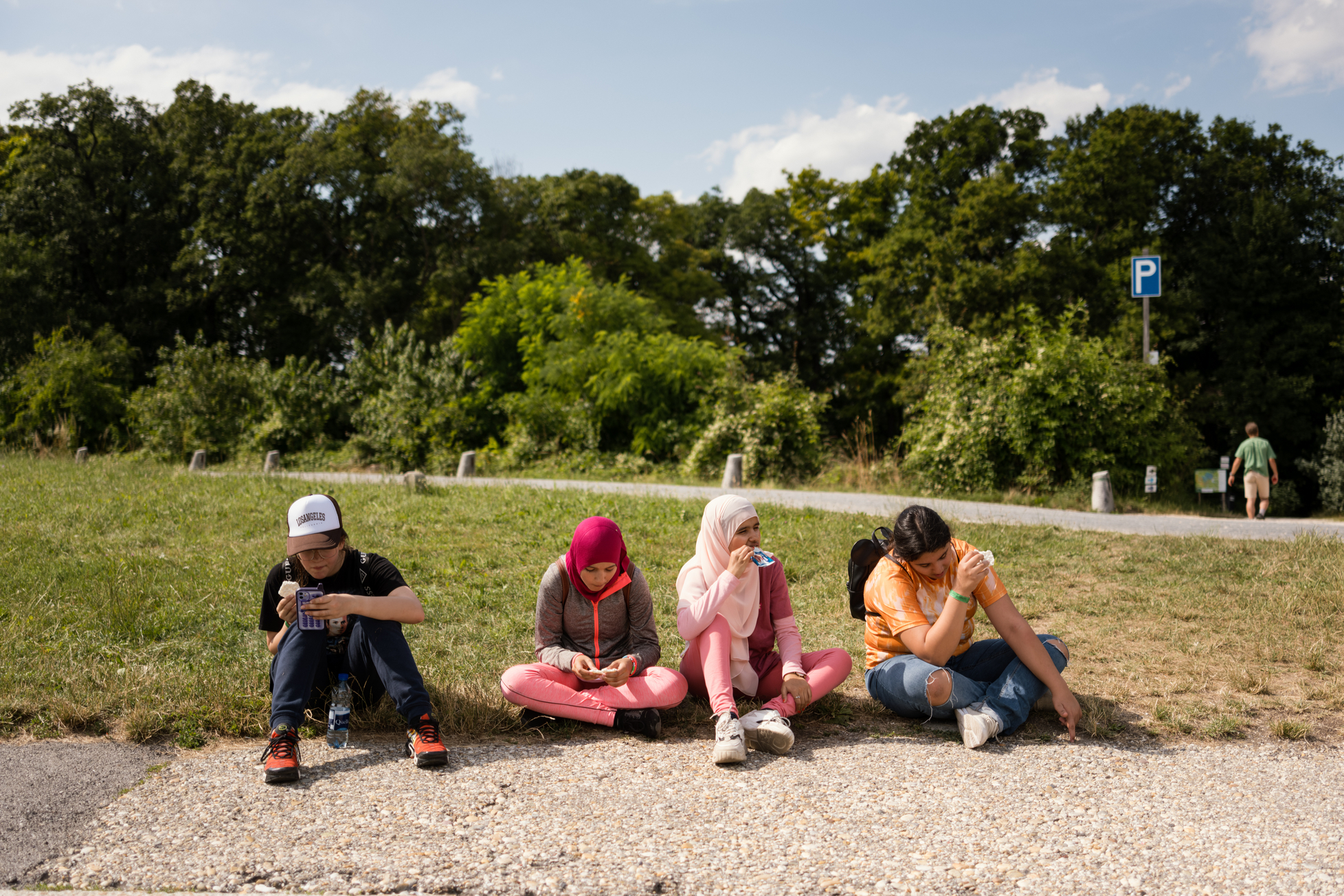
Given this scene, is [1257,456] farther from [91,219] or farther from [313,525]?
[91,219]

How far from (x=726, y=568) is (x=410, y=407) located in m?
17.4

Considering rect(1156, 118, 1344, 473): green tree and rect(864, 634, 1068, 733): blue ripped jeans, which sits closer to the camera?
rect(864, 634, 1068, 733): blue ripped jeans

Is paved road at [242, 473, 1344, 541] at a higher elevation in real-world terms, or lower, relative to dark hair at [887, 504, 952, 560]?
lower

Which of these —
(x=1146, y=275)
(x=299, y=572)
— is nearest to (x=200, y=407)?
(x=299, y=572)

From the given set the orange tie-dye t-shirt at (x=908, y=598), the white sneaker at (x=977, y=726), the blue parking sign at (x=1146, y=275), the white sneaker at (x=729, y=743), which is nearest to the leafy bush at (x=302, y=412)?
the blue parking sign at (x=1146, y=275)

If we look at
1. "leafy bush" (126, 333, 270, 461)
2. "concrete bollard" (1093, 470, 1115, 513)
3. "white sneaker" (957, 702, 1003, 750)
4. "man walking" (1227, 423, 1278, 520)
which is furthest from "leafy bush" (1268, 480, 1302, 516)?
"leafy bush" (126, 333, 270, 461)

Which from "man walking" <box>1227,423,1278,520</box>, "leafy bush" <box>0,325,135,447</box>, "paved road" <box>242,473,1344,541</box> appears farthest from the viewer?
"leafy bush" <box>0,325,135,447</box>

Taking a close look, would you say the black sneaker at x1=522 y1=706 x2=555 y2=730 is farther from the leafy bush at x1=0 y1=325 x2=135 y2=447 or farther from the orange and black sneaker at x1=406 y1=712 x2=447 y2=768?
the leafy bush at x1=0 y1=325 x2=135 y2=447

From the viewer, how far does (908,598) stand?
4.44 m

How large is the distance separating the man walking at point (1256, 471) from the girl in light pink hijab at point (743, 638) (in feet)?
43.2

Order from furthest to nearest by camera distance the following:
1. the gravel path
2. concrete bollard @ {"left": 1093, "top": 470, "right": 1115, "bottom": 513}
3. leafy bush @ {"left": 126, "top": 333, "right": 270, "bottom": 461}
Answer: leafy bush @ {"left": 126, "top": 333, "right": 270, "bottom": 461} → concrete bollard @ {"left": 1093, "top": 470, "right": 1115, "bottom": 513} → the gravel path

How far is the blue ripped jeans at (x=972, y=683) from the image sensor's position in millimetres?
4359

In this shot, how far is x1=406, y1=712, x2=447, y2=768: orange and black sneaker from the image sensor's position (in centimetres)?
388

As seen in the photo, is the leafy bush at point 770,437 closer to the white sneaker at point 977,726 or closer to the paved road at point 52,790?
the white sneaker at point 977,726
